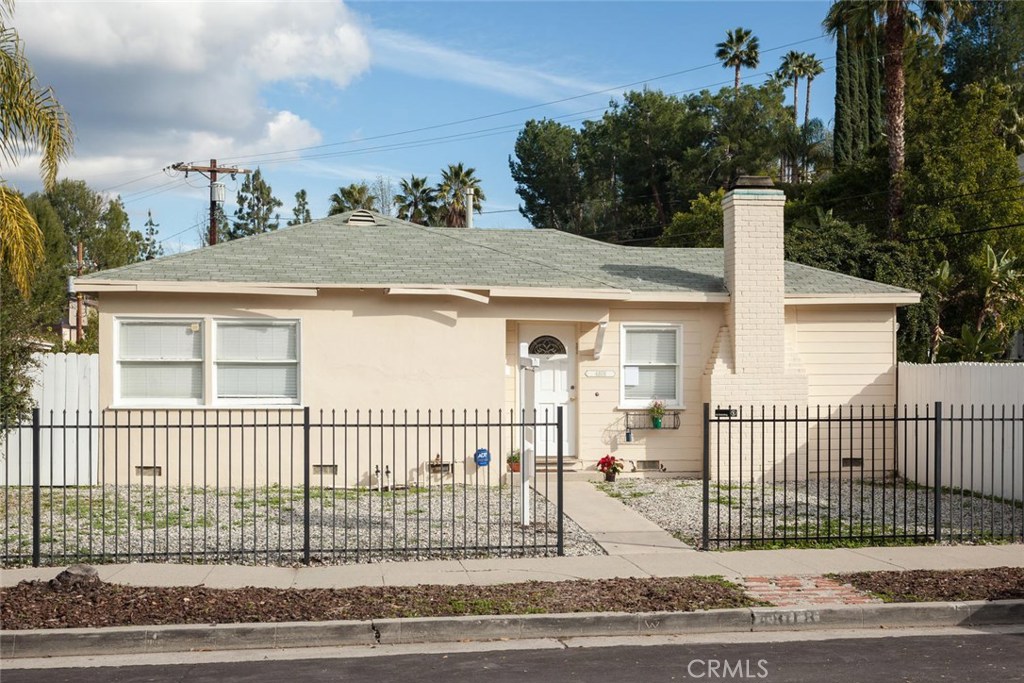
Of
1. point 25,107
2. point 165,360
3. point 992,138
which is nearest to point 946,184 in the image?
point 992,138

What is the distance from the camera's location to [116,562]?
10484mm

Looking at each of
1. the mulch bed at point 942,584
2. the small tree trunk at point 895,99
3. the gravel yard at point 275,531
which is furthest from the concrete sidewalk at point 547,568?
the small tree trunk at point 895,99

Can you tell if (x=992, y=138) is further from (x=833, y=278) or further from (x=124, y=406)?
(x=124, y=406)

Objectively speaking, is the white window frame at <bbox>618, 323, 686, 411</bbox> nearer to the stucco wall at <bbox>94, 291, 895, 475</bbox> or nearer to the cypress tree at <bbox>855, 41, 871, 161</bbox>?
the stucco wall at <bbox>94, 291, 895, 475</bbox>

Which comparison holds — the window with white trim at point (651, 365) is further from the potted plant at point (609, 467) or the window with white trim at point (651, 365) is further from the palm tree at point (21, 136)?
the palm tree at point (21, 136)

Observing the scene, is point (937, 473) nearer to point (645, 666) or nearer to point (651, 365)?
point (645, 666)

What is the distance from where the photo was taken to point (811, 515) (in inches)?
541

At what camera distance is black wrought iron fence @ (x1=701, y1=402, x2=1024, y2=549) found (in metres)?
11.7

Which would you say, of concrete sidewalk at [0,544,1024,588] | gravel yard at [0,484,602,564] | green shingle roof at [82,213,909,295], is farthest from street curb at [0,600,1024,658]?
green shingle roof at [82,213,909,295]

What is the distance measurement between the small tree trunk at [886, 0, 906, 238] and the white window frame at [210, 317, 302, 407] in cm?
2253

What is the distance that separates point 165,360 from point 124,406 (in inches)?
36.2

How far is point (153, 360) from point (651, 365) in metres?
7.99

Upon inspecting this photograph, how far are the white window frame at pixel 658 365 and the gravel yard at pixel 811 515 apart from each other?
1.26 metres

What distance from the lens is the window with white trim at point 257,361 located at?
16375mm
